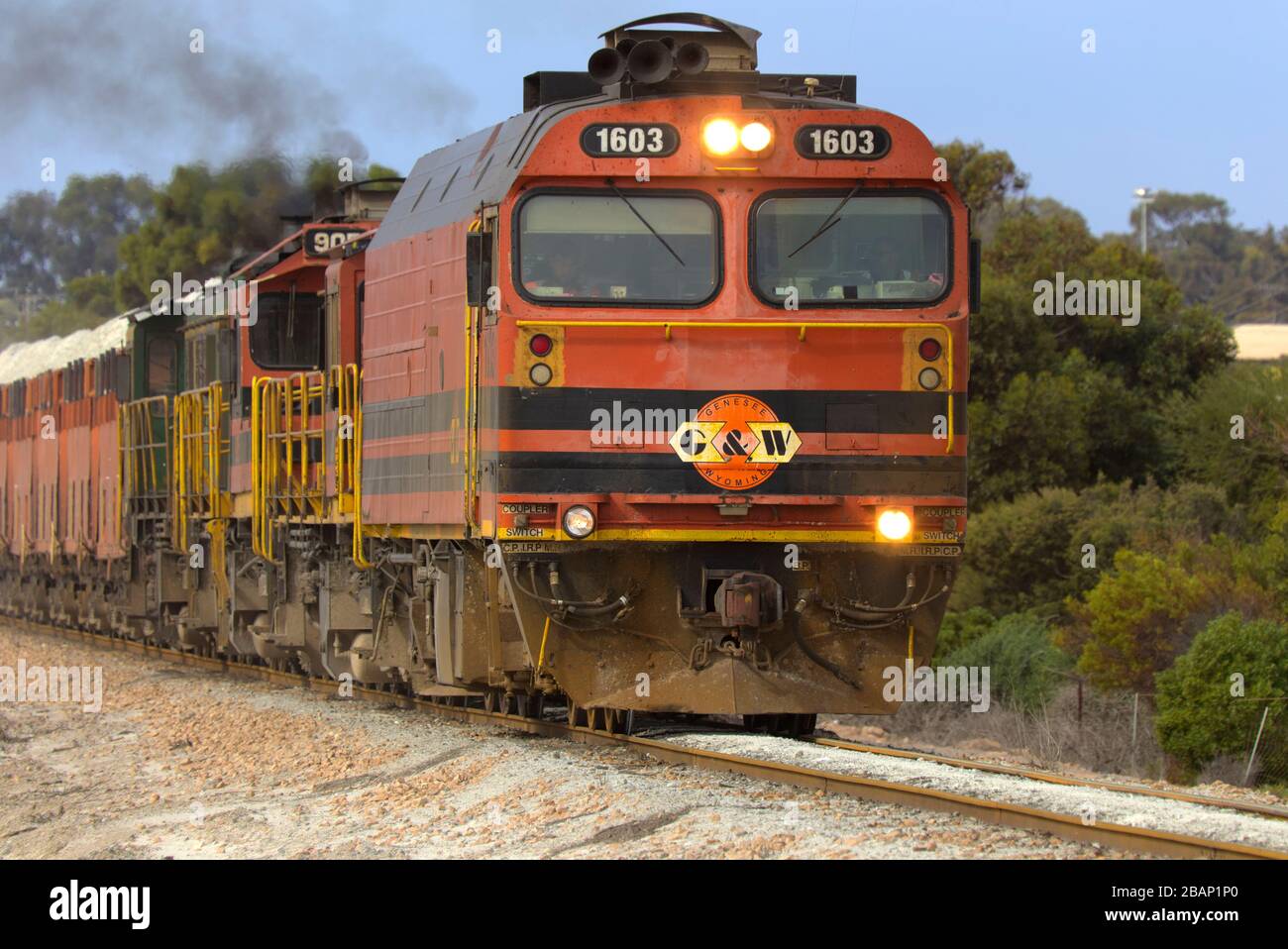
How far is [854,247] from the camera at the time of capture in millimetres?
11562

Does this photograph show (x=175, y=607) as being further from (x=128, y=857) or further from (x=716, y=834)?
(x=716, y=834)

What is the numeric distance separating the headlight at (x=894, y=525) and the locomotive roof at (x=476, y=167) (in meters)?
2.43

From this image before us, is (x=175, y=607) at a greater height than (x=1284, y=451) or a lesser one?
lesser

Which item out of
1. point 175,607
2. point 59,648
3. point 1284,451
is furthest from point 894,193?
point 1284,451

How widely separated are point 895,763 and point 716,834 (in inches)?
111

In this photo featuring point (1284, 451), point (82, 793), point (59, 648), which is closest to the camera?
point (82, 793)

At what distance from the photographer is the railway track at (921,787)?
823 centimetres

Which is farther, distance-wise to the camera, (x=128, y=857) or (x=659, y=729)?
(x=659, y=729)

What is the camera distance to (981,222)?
2226 inches

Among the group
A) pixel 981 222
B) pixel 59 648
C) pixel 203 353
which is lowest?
pixel 59 648

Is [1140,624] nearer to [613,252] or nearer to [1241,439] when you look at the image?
[1241,439]

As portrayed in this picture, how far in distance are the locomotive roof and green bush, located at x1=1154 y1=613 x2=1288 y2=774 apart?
38.2 ft

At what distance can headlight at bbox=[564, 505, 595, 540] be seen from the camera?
11289mm
